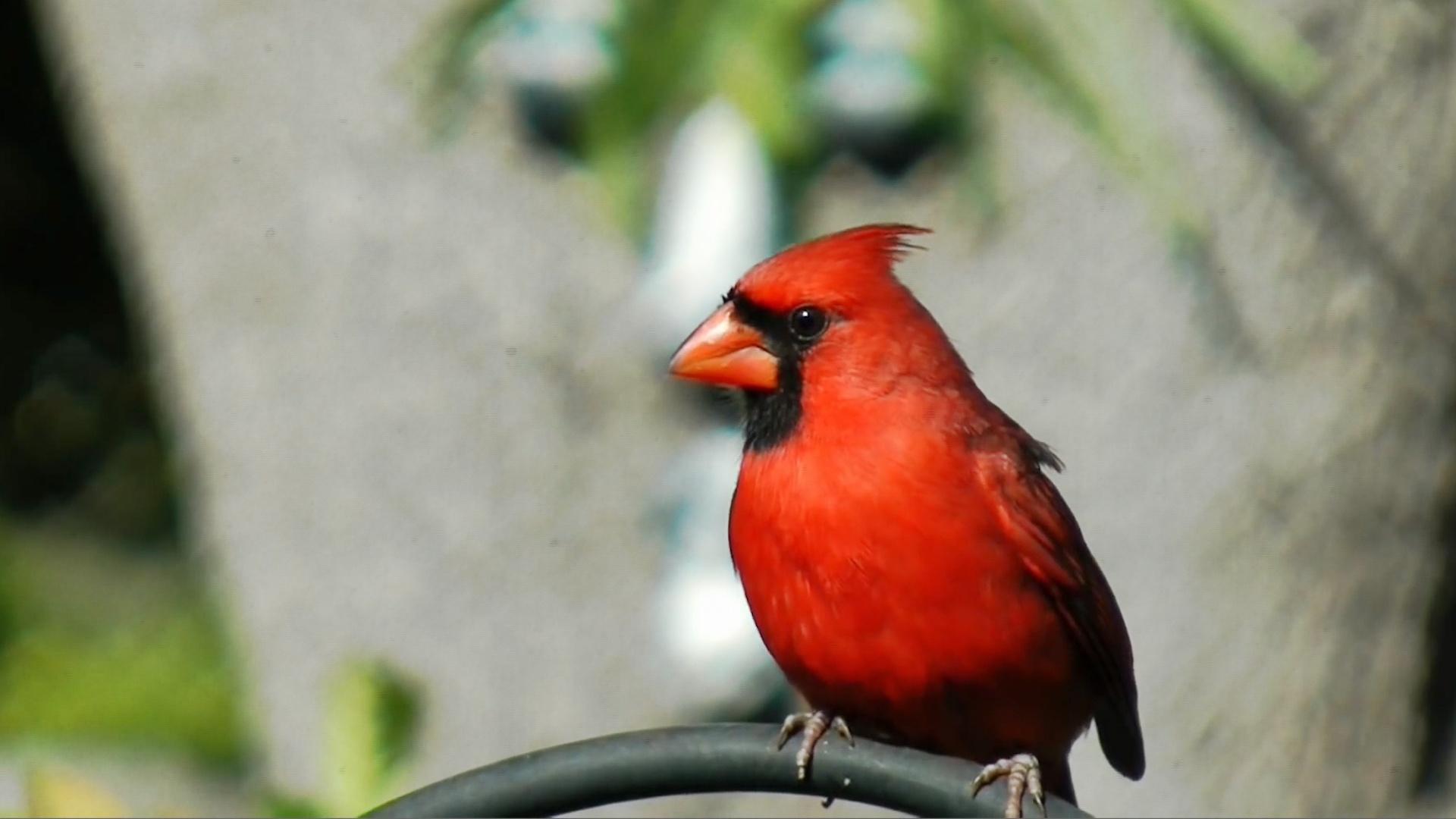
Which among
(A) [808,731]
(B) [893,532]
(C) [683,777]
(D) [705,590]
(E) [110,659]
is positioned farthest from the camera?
(E) [110,659]

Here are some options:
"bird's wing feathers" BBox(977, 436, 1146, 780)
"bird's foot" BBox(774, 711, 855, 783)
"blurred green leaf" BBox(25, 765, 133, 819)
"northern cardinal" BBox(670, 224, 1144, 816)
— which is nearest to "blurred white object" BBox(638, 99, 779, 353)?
"northern cardinal" BBox(670, 224, 1144, 816)

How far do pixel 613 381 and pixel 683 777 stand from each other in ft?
6.76

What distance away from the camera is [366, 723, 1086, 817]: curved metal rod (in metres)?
1.77

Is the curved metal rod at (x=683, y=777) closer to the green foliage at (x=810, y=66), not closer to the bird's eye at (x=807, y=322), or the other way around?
the bird's eye at (x=807, y=322)

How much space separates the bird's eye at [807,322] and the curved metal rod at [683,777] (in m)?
0.53

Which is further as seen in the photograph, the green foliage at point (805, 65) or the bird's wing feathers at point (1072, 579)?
the bird's wing feathers at point (1072, 579)

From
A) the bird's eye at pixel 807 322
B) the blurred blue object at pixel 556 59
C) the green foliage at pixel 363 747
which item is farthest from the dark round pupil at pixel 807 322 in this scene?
the green foliage at pixel 363 747

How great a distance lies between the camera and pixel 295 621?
4.07 meters

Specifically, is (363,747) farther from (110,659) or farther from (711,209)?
(110,659)

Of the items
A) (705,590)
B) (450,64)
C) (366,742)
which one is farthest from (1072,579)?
(705,590)

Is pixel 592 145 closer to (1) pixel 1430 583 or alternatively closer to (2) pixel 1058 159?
(2) pixel 1058 159

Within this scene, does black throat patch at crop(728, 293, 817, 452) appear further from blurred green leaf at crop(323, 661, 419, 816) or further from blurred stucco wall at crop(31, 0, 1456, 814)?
blurred stucco wall at crop(31, 0, 1456, 814)

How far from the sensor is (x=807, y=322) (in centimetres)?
224

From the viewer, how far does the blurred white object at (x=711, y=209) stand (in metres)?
2.26
